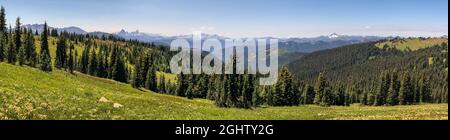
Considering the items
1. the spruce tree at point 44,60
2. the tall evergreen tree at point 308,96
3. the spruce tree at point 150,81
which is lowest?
the tall evergreen tree at point 308,96

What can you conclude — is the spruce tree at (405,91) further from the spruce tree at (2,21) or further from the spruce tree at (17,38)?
the spruce tree at (2,21)

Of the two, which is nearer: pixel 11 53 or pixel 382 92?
pixel 11 53

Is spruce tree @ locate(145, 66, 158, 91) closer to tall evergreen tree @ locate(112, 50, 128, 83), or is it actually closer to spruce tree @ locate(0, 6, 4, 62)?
tall evergreen tree @ locate(112, 50, 128, 83)

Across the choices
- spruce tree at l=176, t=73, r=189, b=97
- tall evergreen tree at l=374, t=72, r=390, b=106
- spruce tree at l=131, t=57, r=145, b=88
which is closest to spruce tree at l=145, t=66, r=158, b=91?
spruce tree at l=131, t=57, r=145, b=88

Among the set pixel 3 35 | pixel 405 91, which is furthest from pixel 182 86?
pixel 405 91

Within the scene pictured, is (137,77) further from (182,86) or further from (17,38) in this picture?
(17,38)

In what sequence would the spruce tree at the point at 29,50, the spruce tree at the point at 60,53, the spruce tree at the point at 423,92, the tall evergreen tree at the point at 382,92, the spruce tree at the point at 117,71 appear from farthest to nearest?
the spruce tree at the point at 117,71, the spruce tree at the point at 423,92, the spruce tree at the point at 60,53, the tall evergreen tree at the point at 382,92, the spruce tree at the point at 29,50

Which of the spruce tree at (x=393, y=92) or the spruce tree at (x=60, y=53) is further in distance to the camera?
the spruce tree at (x=60, y=53)

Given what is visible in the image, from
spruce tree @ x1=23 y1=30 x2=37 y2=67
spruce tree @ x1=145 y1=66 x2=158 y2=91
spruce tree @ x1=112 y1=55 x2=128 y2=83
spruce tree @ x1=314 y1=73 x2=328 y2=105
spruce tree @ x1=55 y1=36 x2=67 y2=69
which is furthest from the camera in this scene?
spruce tree @ x1=112 y1=55 x2=128 y2=83

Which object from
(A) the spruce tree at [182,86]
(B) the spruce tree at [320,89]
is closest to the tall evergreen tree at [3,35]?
(A) the spruce tree at [182,86]

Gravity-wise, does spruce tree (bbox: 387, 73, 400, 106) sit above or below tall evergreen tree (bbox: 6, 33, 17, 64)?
below
